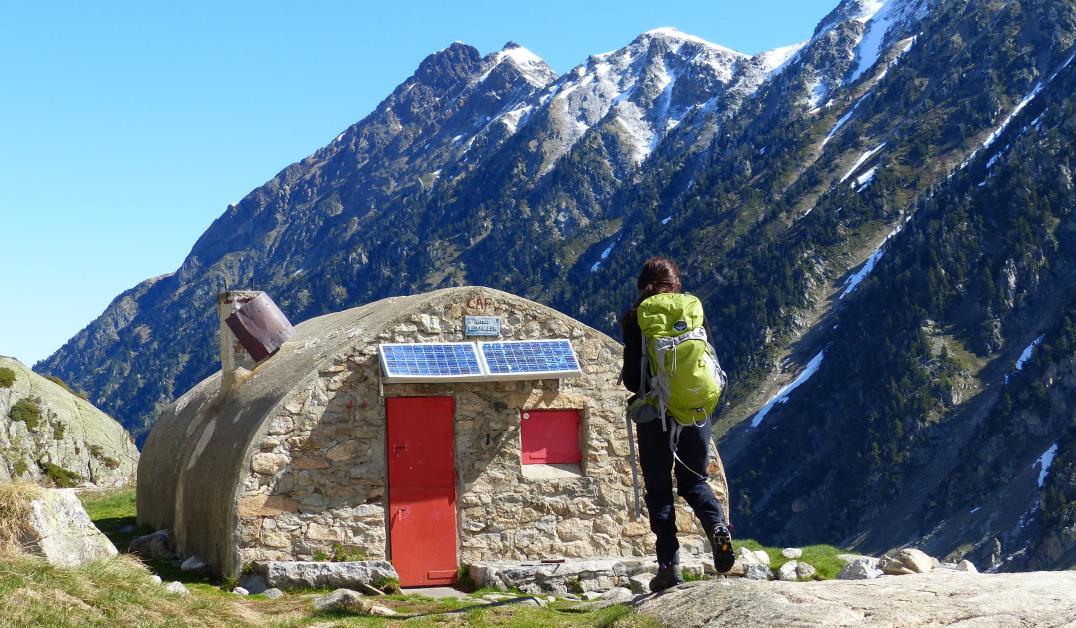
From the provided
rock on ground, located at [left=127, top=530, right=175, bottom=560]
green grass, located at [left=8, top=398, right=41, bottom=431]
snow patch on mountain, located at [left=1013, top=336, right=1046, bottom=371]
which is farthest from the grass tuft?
snow patch on mountain, located at [left=1013, top=336, right=1046, bottom=371]

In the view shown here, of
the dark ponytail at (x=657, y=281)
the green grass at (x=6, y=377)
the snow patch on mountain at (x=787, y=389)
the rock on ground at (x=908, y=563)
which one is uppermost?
the snow patch on mountain at (x=787, y=389)

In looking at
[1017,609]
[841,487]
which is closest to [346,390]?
[1017,609]

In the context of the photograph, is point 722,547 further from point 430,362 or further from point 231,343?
point 231,343

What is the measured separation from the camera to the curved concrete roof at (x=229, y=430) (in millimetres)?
16266

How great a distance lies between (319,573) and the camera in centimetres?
1509

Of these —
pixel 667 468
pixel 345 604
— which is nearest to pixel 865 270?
pixel 345 604

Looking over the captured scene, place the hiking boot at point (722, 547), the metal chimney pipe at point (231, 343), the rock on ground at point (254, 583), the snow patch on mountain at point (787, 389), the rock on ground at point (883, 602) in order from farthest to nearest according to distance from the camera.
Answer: the snow patch on mountain at point (787, 389) → the metal chimney pipe at point (231, 343) → the rock on ground at point (254, 583) → the hiking boot at point (722, 547) → the rock on ground at point (883, 602)

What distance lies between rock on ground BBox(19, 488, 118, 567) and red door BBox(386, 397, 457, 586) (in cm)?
517

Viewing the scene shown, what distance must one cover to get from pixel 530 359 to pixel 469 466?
1971mm

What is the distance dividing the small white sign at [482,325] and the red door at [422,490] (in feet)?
4.08

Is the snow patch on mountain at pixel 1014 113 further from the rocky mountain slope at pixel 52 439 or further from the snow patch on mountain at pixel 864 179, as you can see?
the rocky mountain slope at pixel 52 439

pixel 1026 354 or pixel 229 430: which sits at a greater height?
pixel 1026 354

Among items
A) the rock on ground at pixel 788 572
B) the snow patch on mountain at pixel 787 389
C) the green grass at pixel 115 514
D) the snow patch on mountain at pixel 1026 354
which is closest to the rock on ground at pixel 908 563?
the rock on ground at pixel 788 572

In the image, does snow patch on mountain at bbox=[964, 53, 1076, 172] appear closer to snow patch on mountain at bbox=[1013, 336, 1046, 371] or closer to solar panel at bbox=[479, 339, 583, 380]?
snow patch on mountain at bbox=[1013, 336, 1046, 371]
